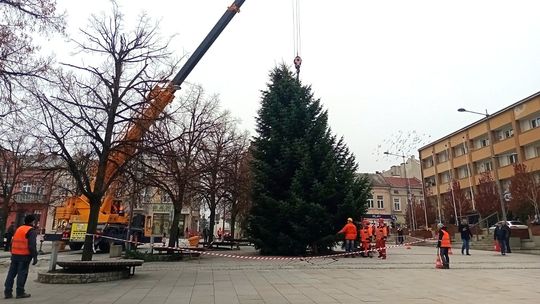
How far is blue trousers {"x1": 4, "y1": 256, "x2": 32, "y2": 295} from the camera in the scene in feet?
32.6

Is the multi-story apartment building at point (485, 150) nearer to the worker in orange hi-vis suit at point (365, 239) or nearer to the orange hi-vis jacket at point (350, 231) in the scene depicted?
the worker in orange hi-vis suit at point (365, 239)

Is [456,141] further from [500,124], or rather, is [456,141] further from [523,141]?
[523,141]

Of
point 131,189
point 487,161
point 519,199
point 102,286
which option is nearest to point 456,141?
point 487,161

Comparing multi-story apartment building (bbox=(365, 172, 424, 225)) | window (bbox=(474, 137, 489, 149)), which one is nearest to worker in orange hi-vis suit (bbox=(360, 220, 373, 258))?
window (bbox=(474, 137, 489, 149))

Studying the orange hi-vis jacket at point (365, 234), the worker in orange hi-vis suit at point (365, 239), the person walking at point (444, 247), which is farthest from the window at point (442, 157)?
the person walking at point (444, 247)

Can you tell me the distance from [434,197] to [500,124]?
2028cm

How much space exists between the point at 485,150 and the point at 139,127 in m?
57.9

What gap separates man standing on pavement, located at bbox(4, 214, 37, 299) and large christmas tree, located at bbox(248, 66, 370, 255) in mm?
12642

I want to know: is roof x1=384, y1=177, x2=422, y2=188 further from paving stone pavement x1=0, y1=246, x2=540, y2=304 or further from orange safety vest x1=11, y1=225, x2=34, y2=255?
orange safety vest x1=11, y1=225, x2=34, y2=255

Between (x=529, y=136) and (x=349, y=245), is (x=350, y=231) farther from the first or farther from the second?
(x=529, y=136)

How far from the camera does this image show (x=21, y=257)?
10.2 meters

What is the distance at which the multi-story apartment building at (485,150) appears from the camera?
52344 millimetres

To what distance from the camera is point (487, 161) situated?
199 feet

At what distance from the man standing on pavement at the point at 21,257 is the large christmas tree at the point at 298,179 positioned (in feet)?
41.5
